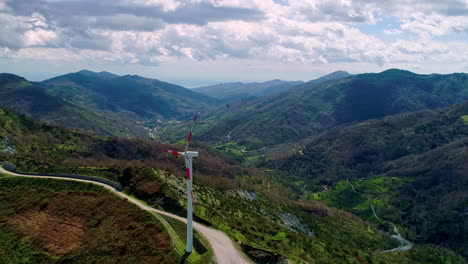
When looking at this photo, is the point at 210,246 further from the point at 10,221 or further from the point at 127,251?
the point at 10,221

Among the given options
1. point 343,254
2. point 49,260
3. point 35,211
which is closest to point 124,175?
point 35,211

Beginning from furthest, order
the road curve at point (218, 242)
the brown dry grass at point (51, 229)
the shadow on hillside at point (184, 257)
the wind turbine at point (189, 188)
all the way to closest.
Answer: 1. the brown dry grass at point (51, 229)
2. the road curve at point (218, 242)
3. the shadow on hillside at point (184, 257)
4. the wind turbine at point (189, 188)

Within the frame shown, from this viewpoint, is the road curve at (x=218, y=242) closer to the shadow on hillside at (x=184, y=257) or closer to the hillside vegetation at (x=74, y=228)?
the hillside vegetation at (x=74, y=228)

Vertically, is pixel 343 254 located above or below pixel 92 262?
below

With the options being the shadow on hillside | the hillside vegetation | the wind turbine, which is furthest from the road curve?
the wind turbine

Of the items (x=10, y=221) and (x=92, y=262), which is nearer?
(x=92, y=262)

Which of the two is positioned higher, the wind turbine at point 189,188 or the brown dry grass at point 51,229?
the wind turbine at point 189,188

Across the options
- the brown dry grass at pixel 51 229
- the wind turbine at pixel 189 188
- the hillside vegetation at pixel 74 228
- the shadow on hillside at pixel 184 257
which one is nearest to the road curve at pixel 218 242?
the hillside vegetation at pixel 74 228

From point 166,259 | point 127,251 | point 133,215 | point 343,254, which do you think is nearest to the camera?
point 166,259
